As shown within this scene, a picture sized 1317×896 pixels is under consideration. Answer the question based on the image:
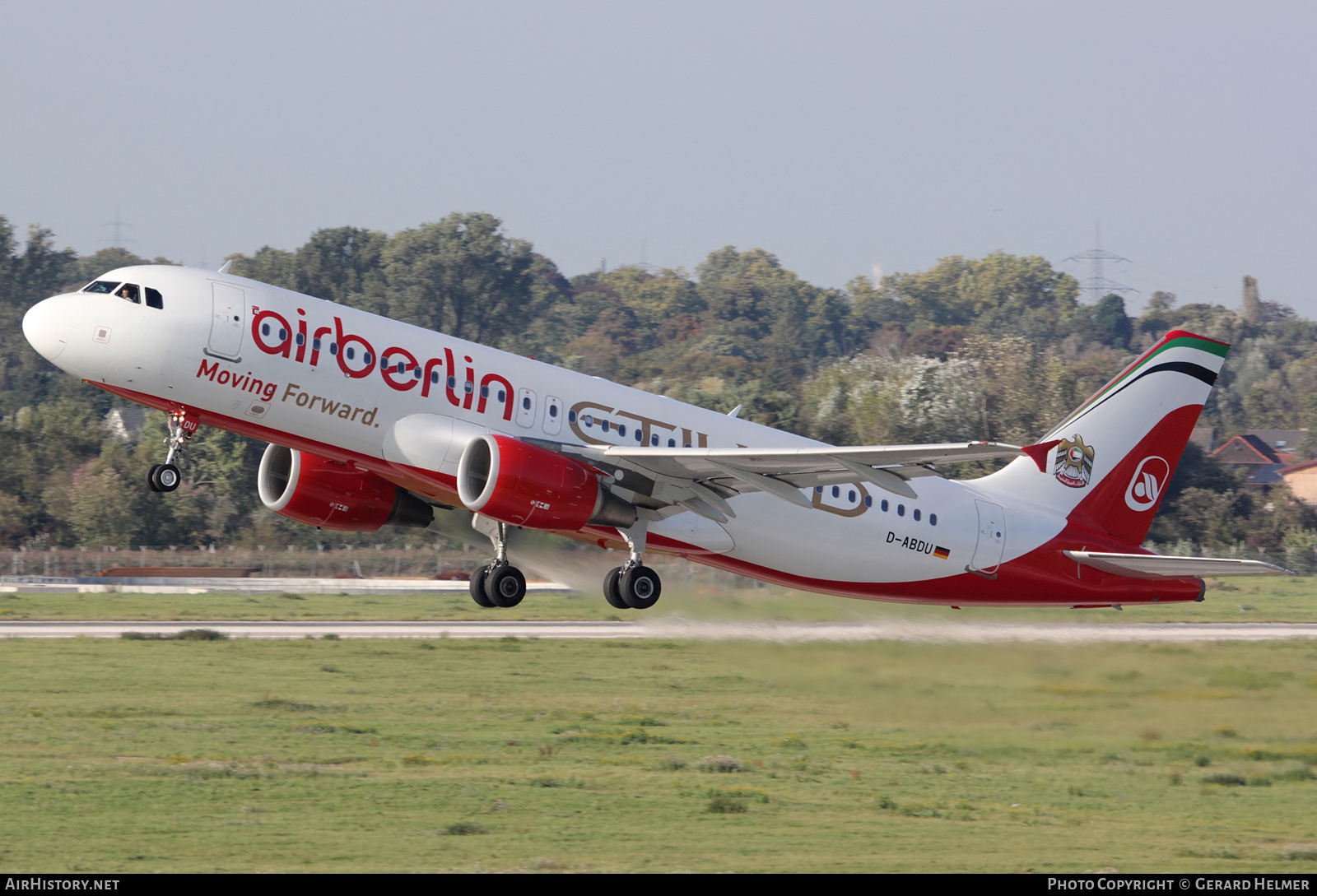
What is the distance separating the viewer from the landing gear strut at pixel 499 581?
34.6m

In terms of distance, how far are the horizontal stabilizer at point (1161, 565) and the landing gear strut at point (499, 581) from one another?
48.2 ft

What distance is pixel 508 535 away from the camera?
1475 inches

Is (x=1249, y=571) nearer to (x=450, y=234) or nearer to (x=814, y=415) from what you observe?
(x=814, y=415)

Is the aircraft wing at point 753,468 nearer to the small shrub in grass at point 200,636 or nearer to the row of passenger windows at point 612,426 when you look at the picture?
the row of passenger windows at point 612,426

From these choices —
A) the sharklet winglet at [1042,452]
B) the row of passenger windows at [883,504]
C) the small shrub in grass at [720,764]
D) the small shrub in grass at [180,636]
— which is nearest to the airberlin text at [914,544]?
the row of passenger windows at [883,504]

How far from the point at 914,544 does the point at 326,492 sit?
14.4m

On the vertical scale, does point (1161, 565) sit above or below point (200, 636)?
above

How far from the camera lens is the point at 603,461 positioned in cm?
3331

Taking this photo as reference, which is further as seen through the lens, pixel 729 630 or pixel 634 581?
pixel 729 630

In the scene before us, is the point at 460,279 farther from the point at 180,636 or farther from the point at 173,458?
the point at 173,458

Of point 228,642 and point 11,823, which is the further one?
point 228,642
